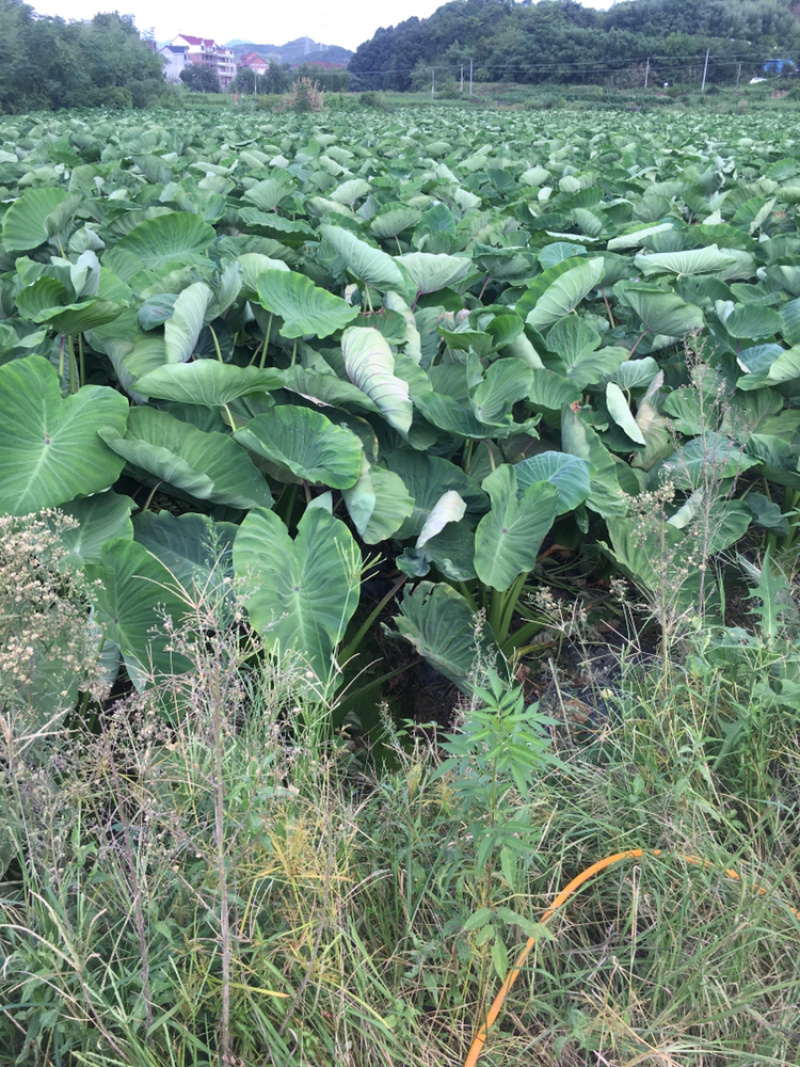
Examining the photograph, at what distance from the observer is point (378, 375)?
1.91 m

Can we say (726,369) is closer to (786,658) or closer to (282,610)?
(786,658)

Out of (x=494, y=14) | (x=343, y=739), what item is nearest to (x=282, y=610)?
(x=343, y=739)

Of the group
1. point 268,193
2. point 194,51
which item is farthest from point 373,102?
point 194,51

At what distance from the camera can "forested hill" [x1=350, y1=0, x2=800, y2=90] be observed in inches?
1741

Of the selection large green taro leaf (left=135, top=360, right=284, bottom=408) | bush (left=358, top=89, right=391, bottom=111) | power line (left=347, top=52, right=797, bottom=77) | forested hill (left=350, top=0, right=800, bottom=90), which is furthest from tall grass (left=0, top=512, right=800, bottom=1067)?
power line (left=347, top=52, right=797, bottom=77)

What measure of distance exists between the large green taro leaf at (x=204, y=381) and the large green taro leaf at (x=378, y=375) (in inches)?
9.5

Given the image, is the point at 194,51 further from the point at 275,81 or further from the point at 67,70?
the point at 67,70

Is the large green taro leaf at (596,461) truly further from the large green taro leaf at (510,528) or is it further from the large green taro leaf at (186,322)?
the large green taro leaf at (186,322)

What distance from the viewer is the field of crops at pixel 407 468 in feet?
3.94

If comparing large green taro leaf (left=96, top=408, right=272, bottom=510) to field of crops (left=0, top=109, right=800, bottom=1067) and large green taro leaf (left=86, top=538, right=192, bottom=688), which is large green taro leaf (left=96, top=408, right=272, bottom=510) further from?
large green taro leaf (left=86, top=538, right=192, bottom=688)

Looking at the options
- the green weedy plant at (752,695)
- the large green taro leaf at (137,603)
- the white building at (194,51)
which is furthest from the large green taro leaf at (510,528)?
the white building at (194,51)

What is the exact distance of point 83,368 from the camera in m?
2.10

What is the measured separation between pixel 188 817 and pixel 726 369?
211 cm

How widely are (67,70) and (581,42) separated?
29.6 meters
